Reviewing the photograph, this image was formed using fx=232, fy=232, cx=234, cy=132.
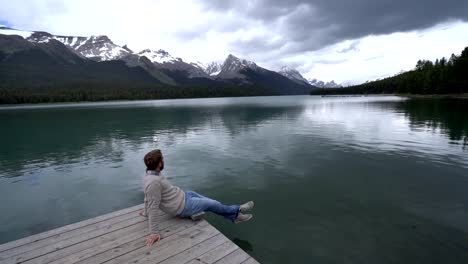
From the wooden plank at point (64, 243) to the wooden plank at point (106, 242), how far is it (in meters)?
0.23

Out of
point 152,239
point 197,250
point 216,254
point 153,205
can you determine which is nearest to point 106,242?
point 152,239

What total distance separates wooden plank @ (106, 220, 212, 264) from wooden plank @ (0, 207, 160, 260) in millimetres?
1945

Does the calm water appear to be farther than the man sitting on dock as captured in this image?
Yes

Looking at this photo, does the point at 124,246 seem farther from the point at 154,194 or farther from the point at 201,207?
the point at 201,207

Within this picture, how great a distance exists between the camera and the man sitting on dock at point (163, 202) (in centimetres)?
691

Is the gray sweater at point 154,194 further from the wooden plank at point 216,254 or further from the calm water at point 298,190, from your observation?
the calm water at point 298,190

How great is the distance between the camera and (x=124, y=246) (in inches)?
266

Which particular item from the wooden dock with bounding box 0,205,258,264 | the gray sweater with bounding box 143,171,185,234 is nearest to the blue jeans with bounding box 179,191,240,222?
the wooden dock with bounding box 0,205,258,264

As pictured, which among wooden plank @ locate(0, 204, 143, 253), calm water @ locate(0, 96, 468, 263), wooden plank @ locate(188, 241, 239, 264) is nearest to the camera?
wooden plank @ locate(188, 241, 239, 264)

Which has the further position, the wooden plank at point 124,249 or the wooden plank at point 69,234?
the wooden plank at point 69,234

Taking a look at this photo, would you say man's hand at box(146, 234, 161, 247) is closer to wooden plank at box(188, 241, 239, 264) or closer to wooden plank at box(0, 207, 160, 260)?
wooden plank at box(188, 241, 239, 264)

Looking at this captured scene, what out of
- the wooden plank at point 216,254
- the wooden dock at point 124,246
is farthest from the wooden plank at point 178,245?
the wooden plank at point 216,254

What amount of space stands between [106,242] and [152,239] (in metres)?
1.48

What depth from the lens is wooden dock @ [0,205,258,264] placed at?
6242 mm
